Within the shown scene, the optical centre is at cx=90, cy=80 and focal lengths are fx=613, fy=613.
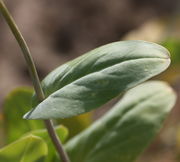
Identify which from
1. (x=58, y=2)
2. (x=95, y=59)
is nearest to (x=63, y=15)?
(x=58, y=2)

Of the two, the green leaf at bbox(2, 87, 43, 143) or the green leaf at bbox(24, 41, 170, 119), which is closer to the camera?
the green leaf at bbox(24, 41, 170, 119)

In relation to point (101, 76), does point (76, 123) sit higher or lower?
lower

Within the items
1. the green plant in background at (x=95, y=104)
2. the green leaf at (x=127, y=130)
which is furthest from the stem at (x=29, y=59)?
the green leaf at (x=127, y=130)

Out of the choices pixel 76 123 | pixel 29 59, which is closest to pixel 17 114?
pixel 76 123

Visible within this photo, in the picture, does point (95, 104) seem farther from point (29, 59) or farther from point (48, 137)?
point (48, 137)

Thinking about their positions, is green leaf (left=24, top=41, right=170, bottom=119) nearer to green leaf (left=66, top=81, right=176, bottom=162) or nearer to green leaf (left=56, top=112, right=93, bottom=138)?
green leaf (left=66, top=81, right=176, bottom=162)

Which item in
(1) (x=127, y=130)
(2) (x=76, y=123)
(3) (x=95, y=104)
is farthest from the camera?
(2) (x=76, y=123)

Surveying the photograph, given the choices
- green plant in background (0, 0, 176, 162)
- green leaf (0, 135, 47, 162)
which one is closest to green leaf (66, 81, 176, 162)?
green plant in background (0, 0, 176, 162)
